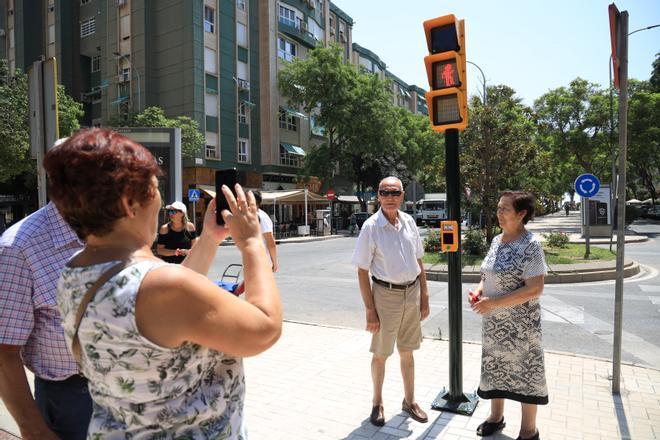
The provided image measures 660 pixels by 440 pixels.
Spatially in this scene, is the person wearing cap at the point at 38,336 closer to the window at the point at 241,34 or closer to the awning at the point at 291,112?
the window at the point at 241,34

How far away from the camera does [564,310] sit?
24.7ft

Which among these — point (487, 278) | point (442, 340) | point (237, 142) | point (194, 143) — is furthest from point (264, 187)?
point (487, 278)

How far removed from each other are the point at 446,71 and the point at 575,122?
1201 inches

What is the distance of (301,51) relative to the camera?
131 ft

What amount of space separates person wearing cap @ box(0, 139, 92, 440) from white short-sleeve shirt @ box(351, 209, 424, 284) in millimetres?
2221

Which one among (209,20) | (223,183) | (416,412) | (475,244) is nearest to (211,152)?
(209,20)

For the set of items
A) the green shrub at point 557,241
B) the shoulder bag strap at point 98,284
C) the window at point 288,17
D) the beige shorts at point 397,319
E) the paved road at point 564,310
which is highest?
the window at point 288,17

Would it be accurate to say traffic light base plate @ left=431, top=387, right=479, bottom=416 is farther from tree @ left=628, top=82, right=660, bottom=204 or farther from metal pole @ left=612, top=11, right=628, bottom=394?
tree @ left=628, top=82, right=660, bottom=204

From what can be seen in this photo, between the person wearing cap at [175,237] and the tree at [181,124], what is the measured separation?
22269 millimetres

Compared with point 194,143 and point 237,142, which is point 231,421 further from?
point 237,142

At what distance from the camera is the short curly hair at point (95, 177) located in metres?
1.22

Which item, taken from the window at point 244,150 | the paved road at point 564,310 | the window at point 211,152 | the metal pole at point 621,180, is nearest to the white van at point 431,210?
the window at point 244,150

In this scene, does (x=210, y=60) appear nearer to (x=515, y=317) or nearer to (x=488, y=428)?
(x=515, y=317)

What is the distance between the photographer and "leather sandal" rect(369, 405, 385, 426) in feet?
11.6
